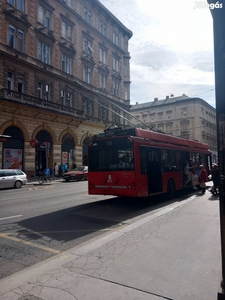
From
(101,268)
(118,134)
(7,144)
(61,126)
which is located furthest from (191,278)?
(61,126)

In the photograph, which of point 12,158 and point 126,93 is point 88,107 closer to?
point 126,93

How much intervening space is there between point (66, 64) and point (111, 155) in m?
26.6

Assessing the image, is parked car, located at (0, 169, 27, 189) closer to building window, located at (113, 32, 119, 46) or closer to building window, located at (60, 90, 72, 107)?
building window, located at (60, 90, 72, 107)

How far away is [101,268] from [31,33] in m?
29.9

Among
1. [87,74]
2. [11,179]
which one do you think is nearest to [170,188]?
[11,179]

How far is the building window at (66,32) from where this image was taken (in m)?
34.1

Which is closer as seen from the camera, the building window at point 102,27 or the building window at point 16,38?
the building window at point 16,38

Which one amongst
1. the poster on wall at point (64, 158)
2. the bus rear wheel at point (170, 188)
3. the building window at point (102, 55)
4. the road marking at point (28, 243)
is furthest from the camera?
the building window at point (102, 55)

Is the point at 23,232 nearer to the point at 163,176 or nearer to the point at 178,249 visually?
the point at 178,249

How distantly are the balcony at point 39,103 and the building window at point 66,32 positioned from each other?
9585 millimetres

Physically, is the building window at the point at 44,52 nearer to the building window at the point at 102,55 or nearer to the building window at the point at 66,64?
the building window at the point at 66,64

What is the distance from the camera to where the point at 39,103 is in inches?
1124

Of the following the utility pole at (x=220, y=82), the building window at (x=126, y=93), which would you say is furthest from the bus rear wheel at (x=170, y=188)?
the building window at (x=126, y=93)

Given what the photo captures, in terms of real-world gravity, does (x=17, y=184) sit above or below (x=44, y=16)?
below
